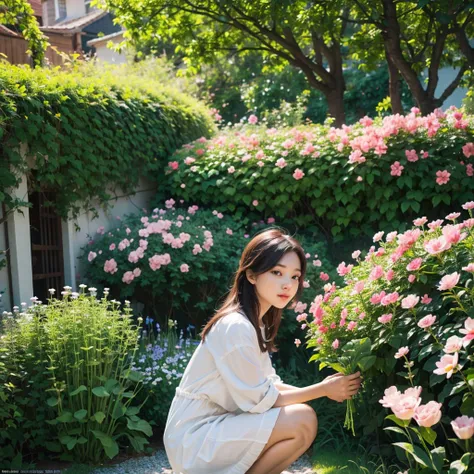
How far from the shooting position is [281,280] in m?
2.86

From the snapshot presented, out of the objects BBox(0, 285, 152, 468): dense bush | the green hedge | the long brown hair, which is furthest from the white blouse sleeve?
the green hedge

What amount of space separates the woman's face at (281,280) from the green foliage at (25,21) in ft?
15.4

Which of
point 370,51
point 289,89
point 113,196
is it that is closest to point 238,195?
point 113,196

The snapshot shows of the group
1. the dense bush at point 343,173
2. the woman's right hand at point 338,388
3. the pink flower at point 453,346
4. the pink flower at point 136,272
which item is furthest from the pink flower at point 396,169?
the pink flower at point 453,346

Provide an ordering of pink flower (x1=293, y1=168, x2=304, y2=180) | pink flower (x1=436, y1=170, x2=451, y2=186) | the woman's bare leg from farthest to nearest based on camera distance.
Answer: pink flower (x1=293, y1=168, x2=304, y2=180)
pink flower (x1=436, y1=170, x2=451, y2=186)
the woman's bare leg

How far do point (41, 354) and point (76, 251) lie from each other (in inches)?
86.8

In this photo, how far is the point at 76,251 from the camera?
5.99m

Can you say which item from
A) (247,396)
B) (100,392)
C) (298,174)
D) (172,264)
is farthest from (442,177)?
(247,396)

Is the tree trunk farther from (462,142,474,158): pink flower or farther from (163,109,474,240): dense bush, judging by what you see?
(462,142,474,158): pink flower

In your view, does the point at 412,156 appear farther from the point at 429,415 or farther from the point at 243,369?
the point at 429,415

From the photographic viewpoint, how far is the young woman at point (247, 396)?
2.69 m

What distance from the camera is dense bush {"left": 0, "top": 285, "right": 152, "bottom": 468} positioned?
12.3 ft

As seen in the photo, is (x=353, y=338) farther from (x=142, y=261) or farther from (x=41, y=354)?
(x=142, y=261)

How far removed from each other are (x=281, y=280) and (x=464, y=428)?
1.11m
